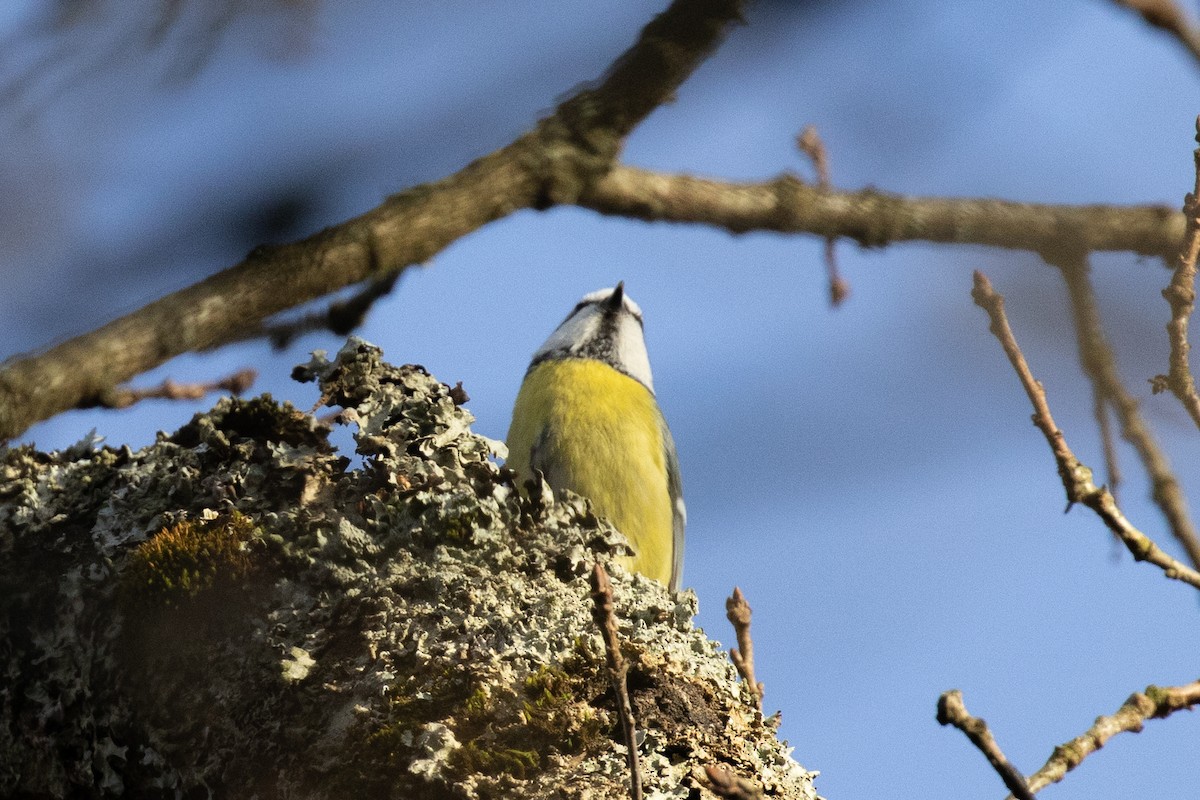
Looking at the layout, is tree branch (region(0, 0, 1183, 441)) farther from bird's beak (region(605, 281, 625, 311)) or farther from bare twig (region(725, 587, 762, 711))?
bird's beak (region(605, 281, 625, 311))

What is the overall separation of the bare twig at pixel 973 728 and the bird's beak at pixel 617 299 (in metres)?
3.68

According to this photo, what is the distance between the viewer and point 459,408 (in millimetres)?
2432

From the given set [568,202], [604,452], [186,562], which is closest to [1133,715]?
[568,202]

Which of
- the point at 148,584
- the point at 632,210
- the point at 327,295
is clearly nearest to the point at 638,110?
the point at 632,210

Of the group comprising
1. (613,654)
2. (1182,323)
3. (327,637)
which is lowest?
(613,654)

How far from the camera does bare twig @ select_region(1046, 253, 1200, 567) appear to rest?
4.32 ft

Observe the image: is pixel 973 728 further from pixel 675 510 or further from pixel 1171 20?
pixel 675 510

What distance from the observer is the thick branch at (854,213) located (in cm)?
143

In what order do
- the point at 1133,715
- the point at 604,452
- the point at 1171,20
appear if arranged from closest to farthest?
the point at 1171,20 < the point at 1133,715 < the point at 604,452

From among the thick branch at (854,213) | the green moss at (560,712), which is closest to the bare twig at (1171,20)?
the thick branch at (854,213)

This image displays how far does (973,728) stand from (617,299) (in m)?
3.73

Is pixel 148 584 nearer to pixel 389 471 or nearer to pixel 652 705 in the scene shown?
pixel 389 471

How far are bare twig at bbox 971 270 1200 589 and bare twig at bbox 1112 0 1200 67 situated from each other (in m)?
0.68

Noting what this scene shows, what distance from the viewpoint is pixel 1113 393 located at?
1335mm
